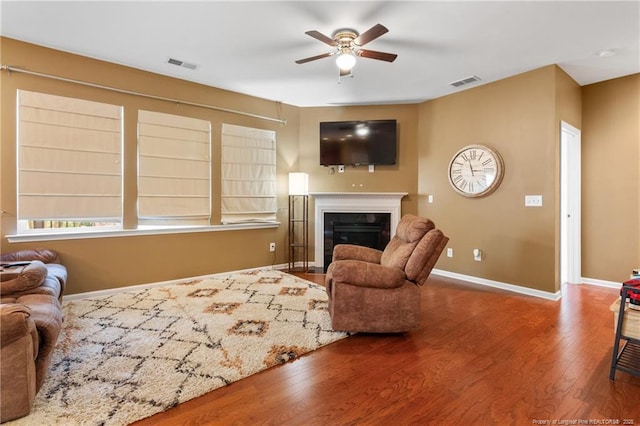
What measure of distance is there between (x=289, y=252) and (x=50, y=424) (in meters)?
3.66

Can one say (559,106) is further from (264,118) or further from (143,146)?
(143,146)

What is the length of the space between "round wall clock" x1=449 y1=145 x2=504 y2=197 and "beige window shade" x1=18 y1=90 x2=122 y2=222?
14.3ft

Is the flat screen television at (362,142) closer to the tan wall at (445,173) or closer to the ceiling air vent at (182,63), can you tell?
the tan wall at (445,173)

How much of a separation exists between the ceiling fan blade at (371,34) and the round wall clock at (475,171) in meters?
2.37

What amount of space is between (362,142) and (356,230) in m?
1.40

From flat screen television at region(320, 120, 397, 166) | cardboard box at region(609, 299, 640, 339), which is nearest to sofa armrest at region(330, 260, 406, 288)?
cardboard box at region(609, 299, 640, 339)

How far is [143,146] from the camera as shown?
380 cm

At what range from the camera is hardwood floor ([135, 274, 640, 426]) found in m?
1.60

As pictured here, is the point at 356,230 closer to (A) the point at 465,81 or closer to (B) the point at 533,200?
(B) the point at 533,200

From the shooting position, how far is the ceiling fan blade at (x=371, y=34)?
7.79ft

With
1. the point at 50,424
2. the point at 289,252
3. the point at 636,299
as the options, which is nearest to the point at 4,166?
the point at 50,424

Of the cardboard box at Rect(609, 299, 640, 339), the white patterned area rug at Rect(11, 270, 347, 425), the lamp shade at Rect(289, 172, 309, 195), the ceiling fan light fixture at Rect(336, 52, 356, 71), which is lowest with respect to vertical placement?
the white patterned area rug at Rect(11, 270, 347, 425)

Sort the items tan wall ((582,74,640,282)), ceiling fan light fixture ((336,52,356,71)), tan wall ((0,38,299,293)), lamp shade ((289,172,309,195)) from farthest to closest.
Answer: lamp shade ((289,172,309,195)) < tan wall ((582,74,640,282)) < tan wall ((0,38,299,293)) < ceiling fan light fixture ((336,52,356,71))

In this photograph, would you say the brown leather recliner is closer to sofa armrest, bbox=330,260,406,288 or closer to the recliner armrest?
sofa armrest, bbox=330,260,406,288
